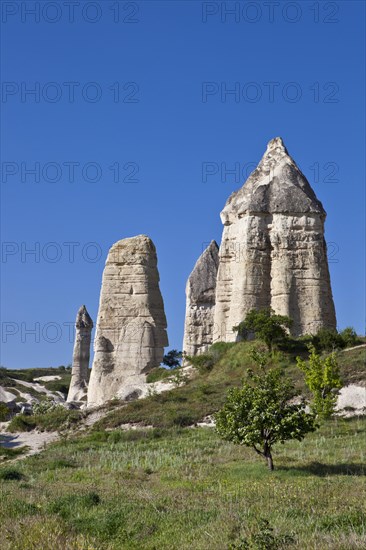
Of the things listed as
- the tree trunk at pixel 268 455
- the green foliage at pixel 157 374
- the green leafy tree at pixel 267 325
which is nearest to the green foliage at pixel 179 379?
the green foliage at pixel 157 374

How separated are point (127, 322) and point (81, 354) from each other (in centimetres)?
1933

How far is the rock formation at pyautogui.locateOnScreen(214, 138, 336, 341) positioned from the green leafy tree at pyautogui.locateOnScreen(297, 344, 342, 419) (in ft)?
28.9

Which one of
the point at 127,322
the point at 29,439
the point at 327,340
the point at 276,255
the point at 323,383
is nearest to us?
the point at 323,383

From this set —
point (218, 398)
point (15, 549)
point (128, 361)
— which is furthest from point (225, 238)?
point (15, 549)

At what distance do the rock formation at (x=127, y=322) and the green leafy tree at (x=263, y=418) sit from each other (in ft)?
71.8

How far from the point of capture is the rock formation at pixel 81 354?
56.6 meters

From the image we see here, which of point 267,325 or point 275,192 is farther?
point 275,192

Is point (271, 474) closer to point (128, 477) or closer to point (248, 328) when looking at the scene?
point (128, 477)

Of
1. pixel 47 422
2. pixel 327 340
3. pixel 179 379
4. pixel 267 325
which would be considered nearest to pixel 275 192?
pixel 267 325

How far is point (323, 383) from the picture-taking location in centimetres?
2470

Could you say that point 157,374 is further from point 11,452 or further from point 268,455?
point 268,455

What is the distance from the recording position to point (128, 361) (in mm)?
39344

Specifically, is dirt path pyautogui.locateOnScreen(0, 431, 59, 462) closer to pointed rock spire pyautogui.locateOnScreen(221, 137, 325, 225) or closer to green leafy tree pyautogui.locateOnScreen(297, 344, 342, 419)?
green leafy tree pyautogui.locateOnScreen(297, 344, 342, 419)

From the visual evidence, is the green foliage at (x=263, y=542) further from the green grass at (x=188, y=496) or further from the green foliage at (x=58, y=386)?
the green foliage at (x=58, y=386)
